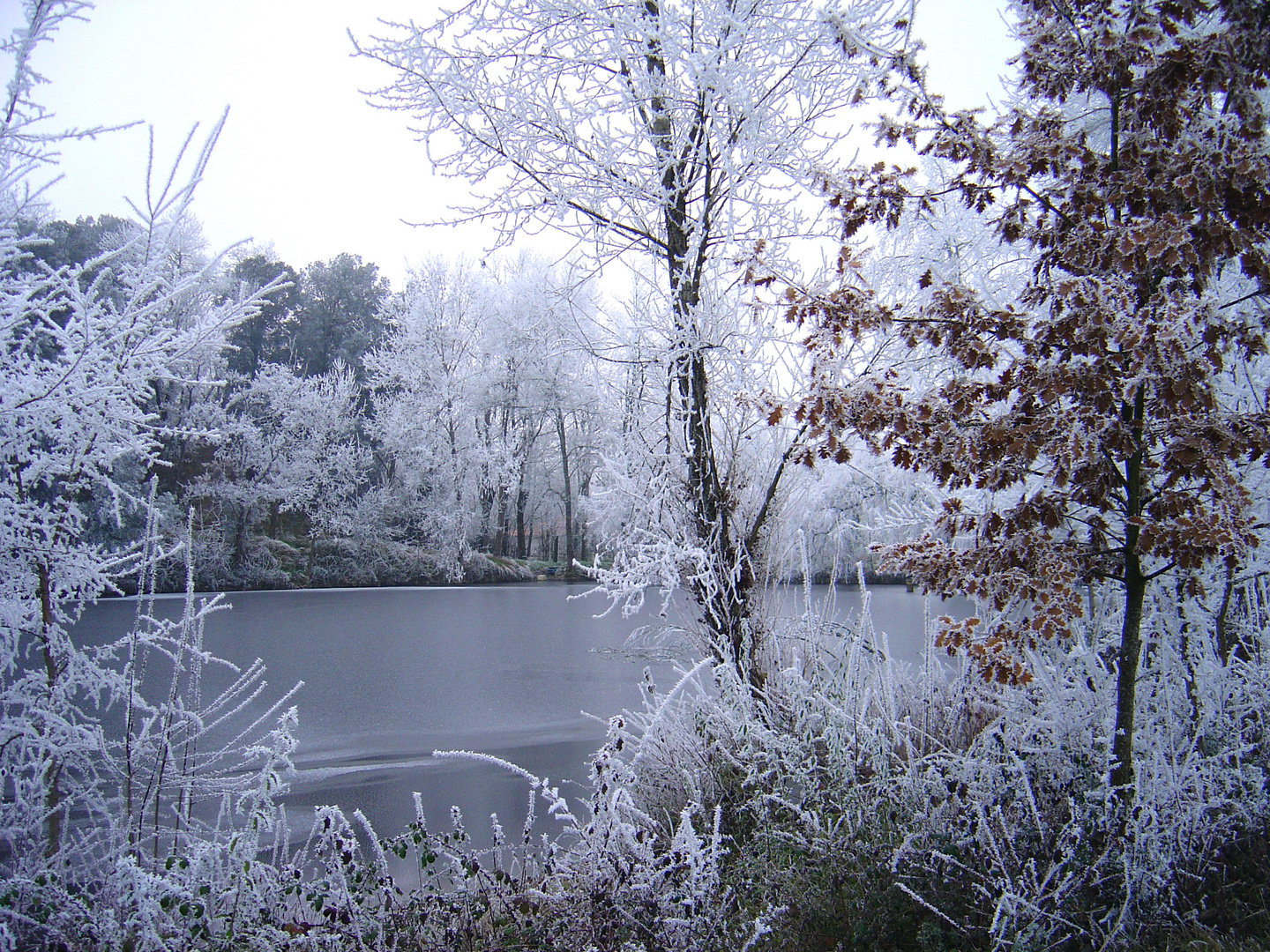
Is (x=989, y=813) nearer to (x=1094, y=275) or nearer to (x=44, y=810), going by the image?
(x=1094, y=275)

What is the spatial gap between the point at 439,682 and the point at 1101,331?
6.55m

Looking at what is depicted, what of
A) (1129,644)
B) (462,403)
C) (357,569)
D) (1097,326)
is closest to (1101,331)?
(1097,326)

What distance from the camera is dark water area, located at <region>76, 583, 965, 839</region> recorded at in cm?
438

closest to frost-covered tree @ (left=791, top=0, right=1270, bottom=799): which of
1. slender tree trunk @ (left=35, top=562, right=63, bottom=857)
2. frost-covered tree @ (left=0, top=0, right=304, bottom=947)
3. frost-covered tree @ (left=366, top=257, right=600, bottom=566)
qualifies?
frost-covered tree @ (left=0, top=0, right=304, bottom=947)

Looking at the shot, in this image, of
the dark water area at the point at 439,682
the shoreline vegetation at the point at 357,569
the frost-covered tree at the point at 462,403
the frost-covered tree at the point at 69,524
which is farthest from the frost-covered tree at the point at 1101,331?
the frost-covered tree at the point at 462,403

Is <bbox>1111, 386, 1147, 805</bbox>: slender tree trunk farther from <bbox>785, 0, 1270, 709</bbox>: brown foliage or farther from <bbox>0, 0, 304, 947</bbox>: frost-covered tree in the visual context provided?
<bbox>0, 0, 304, 947</bbox>: frost-covered tree

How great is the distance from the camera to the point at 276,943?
2121 millimetres

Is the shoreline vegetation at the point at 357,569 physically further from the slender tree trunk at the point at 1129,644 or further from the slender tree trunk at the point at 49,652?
the slender tree trunk at the point at 49,652

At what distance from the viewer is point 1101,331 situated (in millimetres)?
2125

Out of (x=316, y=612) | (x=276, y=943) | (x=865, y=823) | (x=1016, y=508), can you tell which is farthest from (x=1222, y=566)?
(x=316, y=612)

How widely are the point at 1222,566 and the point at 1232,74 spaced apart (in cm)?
236

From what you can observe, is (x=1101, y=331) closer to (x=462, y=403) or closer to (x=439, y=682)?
(x=439, y=682)

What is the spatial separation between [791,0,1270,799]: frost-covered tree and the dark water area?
172cm

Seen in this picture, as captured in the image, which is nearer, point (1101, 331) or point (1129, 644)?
point (1101, 331)
